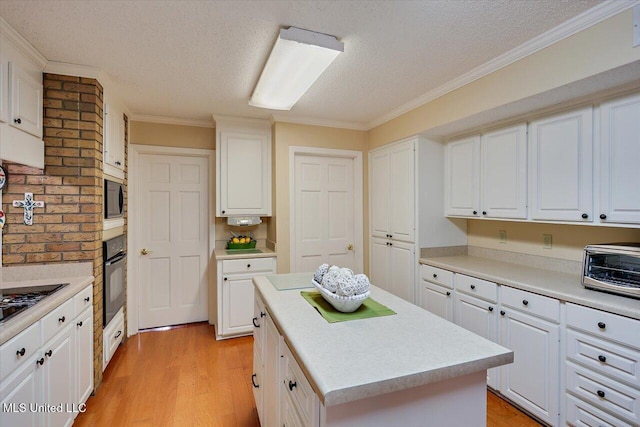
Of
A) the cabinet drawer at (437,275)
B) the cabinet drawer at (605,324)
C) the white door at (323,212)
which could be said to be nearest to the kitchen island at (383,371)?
the cabinet drawer at (605,324)

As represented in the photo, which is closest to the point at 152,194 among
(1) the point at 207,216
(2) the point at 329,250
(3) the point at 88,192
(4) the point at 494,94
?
(1) the point at 207,216

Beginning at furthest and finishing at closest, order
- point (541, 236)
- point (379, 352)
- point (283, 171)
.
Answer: point (283, 171), point (541, 236), point (379, 352)

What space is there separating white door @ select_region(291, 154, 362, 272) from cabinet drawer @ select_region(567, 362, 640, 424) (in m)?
2.33

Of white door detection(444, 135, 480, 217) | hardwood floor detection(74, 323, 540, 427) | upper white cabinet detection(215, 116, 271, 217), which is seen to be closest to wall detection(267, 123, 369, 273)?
upper white cabinet detection(215, 116, 271, 217)

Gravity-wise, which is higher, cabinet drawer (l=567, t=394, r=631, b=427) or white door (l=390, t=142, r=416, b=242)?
white door (l=390, t=142, r=416, b=242)

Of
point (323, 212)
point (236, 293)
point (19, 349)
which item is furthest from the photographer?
point (323, 212)

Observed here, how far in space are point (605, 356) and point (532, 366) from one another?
0.45 metres

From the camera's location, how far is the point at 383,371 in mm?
931

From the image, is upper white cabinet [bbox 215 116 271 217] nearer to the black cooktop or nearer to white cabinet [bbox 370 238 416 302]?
white cabinet [bbox 370 238 416 302]

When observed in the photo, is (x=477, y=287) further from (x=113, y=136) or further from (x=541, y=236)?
(x=113, y=136)

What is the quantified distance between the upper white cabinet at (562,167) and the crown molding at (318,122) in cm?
193

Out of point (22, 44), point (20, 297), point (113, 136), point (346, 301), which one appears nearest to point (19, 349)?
point (20, 297)

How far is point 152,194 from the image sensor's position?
3.53 m

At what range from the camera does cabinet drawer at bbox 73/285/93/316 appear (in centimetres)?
193
